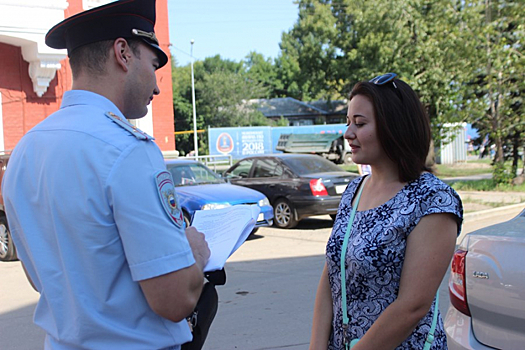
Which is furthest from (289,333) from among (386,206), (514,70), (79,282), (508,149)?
(508,149)

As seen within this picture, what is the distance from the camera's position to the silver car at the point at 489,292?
9.18 ft

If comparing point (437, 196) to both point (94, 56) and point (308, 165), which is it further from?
point (308, 165)

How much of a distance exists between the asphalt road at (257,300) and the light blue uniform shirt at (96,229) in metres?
3.63

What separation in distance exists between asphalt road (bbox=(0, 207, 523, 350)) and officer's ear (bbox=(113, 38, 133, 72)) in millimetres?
3811

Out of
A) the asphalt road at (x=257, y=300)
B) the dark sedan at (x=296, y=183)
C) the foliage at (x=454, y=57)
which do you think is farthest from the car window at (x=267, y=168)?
the foliage at (x=454, y=57)

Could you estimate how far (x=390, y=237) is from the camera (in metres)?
2.02

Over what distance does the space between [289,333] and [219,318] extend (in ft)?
3.24

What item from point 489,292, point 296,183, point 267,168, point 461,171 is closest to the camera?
point 489,292

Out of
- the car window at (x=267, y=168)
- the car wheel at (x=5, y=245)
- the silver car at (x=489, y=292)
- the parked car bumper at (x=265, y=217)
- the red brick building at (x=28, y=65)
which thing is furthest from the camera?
the red brick building at (x=28, y=65)

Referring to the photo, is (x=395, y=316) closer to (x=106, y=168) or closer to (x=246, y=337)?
(x=106, y=168)

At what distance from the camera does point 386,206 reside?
→ 6.96 feet

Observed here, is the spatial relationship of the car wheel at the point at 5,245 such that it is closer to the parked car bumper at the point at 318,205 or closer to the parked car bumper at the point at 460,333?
the parked car bumper at the point at 318,205

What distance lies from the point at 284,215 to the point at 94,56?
35.2ft

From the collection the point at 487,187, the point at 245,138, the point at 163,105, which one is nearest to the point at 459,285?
the point at 487,187
